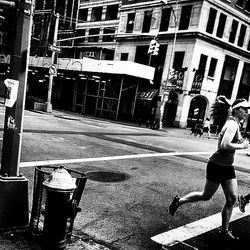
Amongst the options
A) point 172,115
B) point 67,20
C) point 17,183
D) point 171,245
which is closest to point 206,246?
point 171,245

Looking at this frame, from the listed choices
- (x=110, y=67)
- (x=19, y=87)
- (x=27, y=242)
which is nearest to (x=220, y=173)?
(x=27, y=242)

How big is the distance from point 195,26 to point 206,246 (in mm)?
27449

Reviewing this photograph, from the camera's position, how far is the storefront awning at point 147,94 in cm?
2980

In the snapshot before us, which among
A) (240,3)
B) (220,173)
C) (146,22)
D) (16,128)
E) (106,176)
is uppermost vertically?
(240,3)

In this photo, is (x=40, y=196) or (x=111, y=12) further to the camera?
(x=111, y=12)

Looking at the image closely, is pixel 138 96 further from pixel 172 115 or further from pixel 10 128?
pixel 10 128

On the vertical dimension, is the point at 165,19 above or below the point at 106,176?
above

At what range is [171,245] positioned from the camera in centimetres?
384

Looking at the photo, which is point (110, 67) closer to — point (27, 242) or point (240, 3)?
point (240, 3)

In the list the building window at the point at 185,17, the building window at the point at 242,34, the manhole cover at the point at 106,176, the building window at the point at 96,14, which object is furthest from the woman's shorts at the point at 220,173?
the building window at the point at 96,14

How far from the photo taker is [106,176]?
694cm

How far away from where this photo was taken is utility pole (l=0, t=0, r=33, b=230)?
351 centimetres

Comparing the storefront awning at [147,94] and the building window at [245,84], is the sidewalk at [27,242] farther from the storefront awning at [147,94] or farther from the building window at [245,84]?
the building window at [245,84]

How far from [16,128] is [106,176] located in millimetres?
3625
